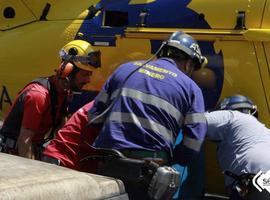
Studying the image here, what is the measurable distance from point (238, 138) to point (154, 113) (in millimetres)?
807

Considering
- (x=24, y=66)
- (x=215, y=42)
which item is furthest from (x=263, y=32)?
(x=24, y=66)

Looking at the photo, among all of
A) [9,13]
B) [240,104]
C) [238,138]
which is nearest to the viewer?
[238,138]

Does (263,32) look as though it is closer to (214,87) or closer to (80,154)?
(214,87)

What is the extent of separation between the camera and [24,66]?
16.8 feet

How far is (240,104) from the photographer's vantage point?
4051mm

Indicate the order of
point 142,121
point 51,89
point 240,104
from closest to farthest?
point 142,121 → point 240,104 → point 51,89

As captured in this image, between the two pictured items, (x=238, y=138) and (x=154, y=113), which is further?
(x=238, y=138)

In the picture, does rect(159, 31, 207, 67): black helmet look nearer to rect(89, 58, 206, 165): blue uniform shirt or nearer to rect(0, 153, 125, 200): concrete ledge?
rect(89, 58, 206, 165): blue uniform shirt

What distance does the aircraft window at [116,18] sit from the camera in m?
4.76

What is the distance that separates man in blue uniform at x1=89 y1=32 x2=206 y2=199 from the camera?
3.42 metres

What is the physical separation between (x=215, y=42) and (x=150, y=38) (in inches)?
21.1

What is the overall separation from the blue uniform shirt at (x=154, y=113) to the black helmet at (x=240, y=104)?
0.60 m

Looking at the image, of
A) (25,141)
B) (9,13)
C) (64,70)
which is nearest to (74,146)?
(25,141)

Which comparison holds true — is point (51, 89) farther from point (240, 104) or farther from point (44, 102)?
point (240, 104)
